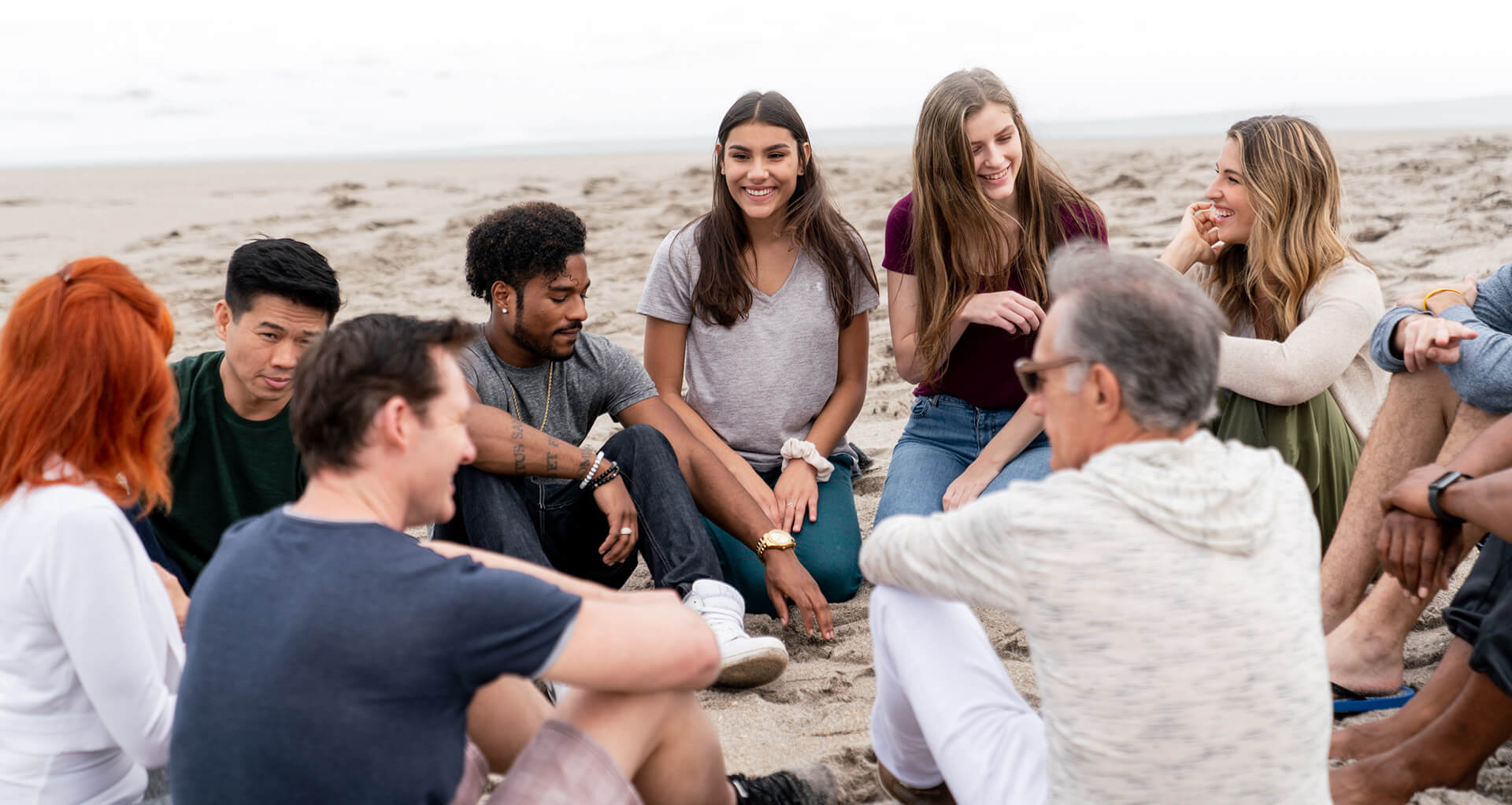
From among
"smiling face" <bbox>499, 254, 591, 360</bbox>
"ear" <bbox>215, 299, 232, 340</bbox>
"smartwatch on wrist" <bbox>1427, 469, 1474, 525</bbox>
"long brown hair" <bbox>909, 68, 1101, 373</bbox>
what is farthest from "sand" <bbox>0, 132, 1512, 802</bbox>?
"ear" <bbox>215, 299, 232, 340</bbox>

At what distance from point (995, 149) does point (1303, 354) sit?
0.96 m

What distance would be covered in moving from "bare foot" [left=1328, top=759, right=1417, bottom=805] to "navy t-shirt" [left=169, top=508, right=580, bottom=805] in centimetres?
153

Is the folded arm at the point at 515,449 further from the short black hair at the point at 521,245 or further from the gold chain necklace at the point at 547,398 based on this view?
the short black hair at the point at 521,245

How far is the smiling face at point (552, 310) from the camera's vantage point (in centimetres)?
317

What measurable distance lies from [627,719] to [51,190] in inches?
478

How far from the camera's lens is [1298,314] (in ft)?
10.3

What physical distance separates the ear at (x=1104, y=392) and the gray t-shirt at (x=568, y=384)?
1843 mm

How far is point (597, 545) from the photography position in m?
3.27

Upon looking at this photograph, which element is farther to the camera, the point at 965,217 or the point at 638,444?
the point at 965,217

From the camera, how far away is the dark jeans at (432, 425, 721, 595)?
292 cm

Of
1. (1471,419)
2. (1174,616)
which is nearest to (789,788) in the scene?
(1174,616)

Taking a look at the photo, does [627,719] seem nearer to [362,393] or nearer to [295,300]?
[362,393]

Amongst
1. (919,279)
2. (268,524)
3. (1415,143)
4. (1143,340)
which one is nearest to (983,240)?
(919,279)

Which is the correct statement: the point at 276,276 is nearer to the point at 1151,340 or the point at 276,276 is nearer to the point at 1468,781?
the point at 1151,340
